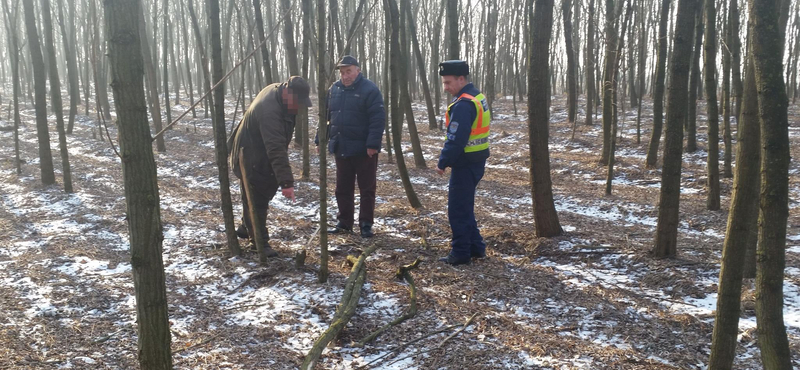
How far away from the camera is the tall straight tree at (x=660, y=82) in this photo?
23.5 ft

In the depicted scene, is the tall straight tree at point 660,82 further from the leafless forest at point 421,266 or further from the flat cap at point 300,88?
the flat cap at point 300,88

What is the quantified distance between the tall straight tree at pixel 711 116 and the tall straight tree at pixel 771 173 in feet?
16.8

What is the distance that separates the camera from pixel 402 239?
5.91m

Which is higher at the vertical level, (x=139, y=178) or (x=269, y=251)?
(x=139, y=178)

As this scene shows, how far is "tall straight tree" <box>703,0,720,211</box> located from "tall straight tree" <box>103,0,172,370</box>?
6.61 meters

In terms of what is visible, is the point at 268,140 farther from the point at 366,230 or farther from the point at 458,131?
the point at 458,131

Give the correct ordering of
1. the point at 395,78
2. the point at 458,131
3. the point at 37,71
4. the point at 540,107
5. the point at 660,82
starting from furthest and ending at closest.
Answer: the point at 37,71, the point at 660,82, the point at 395,78, the point at 540,107, the point at 458,131

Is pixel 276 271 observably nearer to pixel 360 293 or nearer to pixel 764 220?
pixel 360 293

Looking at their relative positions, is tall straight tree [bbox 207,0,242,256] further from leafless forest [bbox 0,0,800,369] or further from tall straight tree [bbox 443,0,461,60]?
tall straight tree [bbox 443,0,461,60]

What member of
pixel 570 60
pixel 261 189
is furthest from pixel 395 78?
pixel 570 60

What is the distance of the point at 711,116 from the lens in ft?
22.8

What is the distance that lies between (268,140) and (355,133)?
1.15 metres

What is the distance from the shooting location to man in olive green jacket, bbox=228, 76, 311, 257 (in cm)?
491

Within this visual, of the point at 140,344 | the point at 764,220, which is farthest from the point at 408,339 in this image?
the point at 764,220
